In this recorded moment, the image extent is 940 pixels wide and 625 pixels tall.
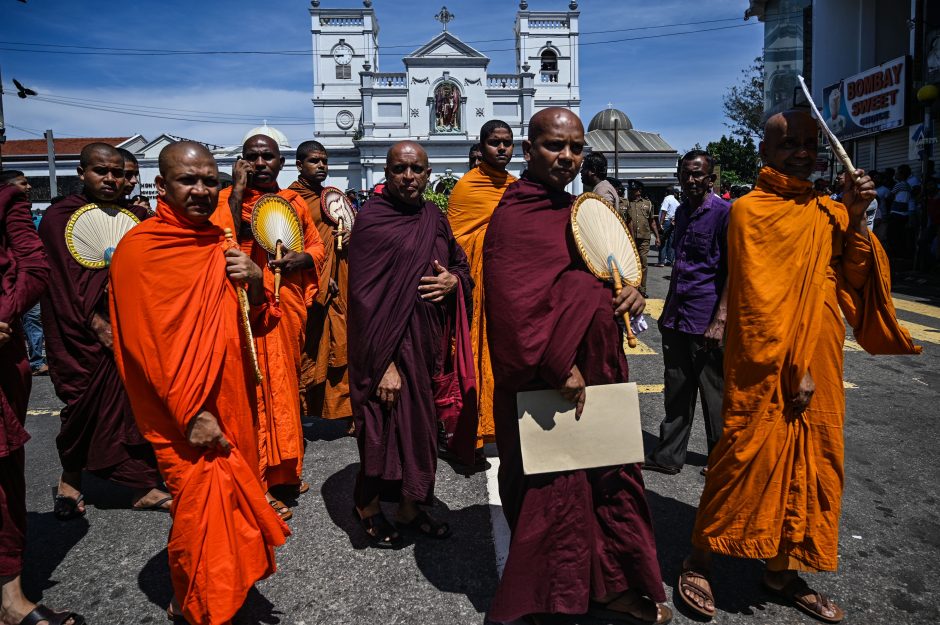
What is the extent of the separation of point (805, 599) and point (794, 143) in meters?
1.91

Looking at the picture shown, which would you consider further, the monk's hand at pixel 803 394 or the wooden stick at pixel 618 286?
the monk's hand at pixel 803 394

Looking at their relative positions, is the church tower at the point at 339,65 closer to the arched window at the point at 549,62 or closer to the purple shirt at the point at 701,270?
the arched window at the point at 549,62

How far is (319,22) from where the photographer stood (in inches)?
2058

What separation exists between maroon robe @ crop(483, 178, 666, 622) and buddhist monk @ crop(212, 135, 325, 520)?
1.67m

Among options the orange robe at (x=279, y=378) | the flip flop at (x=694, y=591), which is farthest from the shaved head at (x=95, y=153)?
the flip flop at (x=694, y=591)

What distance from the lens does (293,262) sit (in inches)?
155

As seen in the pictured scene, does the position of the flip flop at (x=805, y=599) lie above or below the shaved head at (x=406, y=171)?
below

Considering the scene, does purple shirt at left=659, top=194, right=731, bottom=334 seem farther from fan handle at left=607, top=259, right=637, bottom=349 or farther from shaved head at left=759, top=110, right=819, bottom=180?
fan handle at left=607, top=259, right=637, bottom=349

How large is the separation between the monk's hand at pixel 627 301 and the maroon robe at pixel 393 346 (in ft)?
4.02

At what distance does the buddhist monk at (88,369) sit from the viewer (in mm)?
3807

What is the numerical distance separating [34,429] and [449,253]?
14.6ft

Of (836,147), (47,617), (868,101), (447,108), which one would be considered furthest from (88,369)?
(447,108)

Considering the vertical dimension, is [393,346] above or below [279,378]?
above

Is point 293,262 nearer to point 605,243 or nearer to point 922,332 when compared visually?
point 605,243
